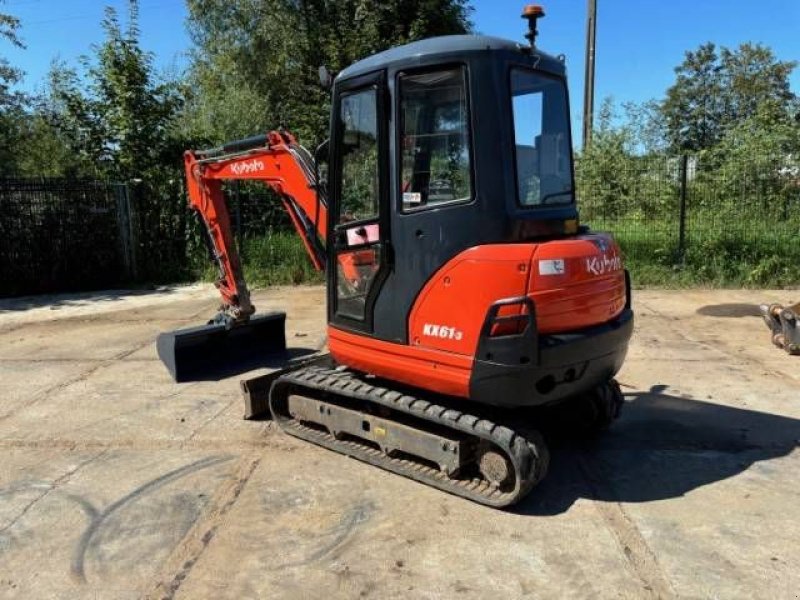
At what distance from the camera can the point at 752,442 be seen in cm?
442

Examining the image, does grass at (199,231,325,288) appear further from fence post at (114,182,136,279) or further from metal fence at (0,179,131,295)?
metal fence at (0,179,131,295)

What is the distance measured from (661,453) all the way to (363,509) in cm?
203

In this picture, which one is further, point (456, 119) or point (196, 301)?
point (196, 301)

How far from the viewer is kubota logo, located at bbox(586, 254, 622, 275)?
11.6ft

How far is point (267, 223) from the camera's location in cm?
1273

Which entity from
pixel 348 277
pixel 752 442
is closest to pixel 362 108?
pixel 348 277

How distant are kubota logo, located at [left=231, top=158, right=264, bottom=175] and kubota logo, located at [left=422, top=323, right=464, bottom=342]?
96.1 inches

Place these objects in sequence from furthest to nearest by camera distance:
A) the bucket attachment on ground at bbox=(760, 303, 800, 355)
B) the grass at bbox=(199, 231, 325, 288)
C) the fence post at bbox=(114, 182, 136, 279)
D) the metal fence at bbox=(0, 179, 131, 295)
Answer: the fence post at bbox=(114, 182, 136, 279) → the grass at bbox=(199, 231, 325, 288) → the metal fence at bbox=(0, 179, 131, 295) → the bucket attachment on ground at bbox=(760, 303, 800, 355)

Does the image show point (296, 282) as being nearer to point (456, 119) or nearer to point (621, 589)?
point (456, 119)

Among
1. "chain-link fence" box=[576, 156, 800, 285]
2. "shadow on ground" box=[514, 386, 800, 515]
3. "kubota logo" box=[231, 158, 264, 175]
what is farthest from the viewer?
"chain-link fence" box=[576, 156, 800, 285]

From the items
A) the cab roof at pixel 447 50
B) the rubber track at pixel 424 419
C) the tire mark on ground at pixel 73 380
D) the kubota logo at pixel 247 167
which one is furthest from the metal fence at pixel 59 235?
the cab roof at pixel 447 50

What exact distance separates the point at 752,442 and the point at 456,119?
2.97 m

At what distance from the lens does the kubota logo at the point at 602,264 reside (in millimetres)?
3543

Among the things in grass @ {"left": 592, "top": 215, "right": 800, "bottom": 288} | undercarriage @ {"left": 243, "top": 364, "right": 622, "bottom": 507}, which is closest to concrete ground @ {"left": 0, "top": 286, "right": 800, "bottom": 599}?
undercarriage @ {"left": 243, "top": 364, "right": 622, "bottom": 507}
